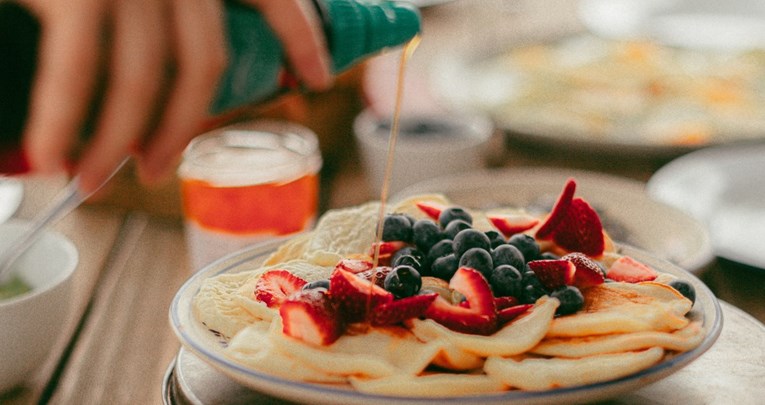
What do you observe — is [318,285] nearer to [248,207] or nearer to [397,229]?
[397,229]

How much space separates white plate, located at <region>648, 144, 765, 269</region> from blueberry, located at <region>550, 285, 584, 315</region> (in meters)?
0.58

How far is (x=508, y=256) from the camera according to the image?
745 mm

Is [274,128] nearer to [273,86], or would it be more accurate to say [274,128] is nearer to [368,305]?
[273,86]

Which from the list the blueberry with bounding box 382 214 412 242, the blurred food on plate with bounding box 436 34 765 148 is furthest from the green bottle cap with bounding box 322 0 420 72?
the blurred food on plate with bounding box 436 34 765 148

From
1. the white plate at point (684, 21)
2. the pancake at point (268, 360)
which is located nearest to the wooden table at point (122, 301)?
the pancake at point (268, 360)

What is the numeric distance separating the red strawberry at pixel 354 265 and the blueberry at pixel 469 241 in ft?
0.25

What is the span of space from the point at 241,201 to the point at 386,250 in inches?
16.9

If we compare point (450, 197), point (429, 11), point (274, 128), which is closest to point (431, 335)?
point (450, 197)

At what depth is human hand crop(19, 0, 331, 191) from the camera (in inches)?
A: 23.3

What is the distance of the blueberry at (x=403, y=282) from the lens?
2.29ft

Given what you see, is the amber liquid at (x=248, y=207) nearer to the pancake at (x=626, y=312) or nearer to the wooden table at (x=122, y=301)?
the wooden table at (x=122, y=301)

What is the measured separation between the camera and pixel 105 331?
1038 mm

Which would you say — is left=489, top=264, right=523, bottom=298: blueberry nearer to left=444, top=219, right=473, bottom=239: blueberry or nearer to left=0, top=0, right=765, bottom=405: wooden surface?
left=444, top=219, right=473, bottom=239: blueberry

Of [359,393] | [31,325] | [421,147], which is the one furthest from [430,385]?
[421,147]
